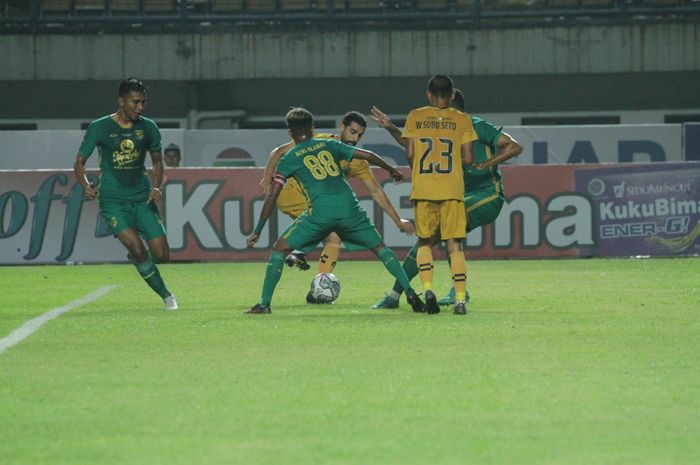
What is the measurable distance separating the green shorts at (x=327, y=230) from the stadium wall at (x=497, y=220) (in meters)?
10.2

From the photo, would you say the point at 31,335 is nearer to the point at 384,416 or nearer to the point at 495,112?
the point at 384,416

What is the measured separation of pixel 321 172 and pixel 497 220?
34.7ft

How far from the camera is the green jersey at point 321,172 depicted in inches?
512

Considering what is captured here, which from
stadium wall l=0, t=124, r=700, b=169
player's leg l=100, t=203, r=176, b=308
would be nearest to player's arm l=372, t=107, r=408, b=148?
player's leg l=100, t=203, r=176, b=308

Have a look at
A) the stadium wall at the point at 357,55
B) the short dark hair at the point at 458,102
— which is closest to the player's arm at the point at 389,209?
the short dark hair at the point at 458,102

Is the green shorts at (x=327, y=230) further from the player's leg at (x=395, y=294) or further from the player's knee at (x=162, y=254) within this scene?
the player's knee at (x=162, y=254)

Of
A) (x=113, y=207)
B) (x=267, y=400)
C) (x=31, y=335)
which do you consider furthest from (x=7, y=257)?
(x=267, y=400)

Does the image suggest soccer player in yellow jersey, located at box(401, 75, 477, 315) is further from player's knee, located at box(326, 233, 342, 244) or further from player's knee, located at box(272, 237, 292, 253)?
player's knee, located at box(326, 233, 342, 244)

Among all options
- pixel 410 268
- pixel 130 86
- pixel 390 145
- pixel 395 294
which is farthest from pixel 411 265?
pixel 390 145

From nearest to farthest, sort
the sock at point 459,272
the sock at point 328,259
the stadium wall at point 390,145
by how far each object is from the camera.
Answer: the sock at point 459,272 → the sock at point 328,259 → the stadium wall at point 390,145

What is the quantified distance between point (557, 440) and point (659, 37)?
84.4 feet

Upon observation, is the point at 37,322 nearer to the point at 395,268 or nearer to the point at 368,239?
the point at 368,239

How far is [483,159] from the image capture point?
1382 cm

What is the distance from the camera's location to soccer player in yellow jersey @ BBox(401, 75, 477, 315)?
12.7 metres
